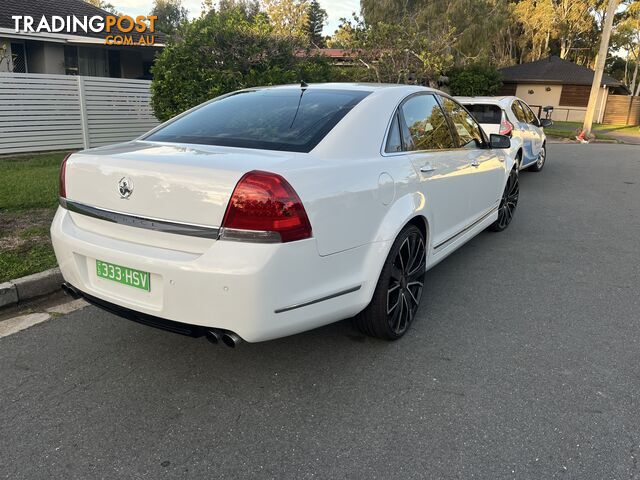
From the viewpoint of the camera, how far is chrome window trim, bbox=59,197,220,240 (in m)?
2.45

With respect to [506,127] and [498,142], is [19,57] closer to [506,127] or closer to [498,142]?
[506,127]

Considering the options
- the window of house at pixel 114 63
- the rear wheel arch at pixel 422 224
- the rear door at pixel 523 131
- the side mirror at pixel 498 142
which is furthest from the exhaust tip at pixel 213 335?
the window of house at pixel 114 63

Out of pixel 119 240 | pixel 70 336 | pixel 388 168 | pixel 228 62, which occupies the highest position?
pixel 228 62

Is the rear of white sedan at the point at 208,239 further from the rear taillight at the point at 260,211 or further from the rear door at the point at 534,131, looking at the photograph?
the rear door at the point at 534,131

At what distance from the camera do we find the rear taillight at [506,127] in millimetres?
8792

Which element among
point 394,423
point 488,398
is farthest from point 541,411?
point 394,423

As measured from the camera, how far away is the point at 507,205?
6.25m

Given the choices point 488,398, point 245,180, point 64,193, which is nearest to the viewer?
point 245,180

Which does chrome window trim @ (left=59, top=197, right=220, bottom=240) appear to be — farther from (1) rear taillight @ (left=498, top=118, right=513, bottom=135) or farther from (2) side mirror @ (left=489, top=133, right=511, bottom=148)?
(1) rear taillight @ (left=498, top=118, right=513, bottom=135)

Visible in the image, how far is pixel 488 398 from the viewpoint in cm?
281

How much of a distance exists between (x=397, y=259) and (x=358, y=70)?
1807cm

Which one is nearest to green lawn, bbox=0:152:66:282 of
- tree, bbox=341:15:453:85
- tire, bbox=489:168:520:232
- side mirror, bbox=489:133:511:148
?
side mirror, bbox=489:133:511:148

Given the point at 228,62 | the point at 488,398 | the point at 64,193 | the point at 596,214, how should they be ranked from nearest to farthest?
the point at 488,398 < the point at 64,193 < the point at 596,214 < the point at 228,62

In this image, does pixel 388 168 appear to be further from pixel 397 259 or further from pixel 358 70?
pixel 358 70
